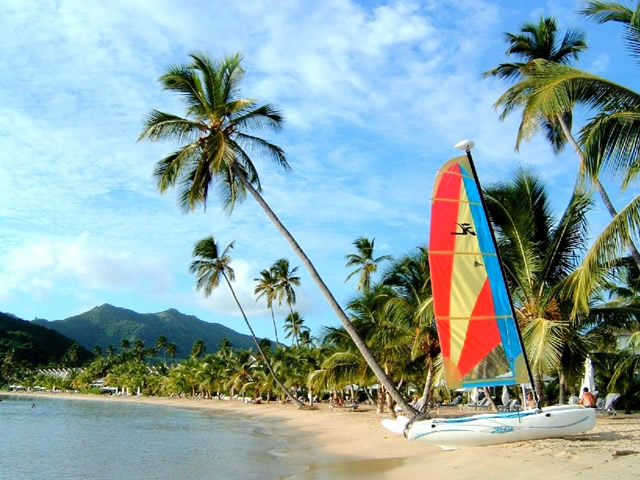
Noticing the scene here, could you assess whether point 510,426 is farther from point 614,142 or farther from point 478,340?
point 614,142

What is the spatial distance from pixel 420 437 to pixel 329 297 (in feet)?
17.4

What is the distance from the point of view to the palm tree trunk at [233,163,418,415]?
1497 cm

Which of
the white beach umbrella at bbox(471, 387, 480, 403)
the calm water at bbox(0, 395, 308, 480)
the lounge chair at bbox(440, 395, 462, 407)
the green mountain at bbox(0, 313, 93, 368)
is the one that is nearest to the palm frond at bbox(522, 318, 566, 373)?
the calm water at bbox(0, 395, 308, 480)

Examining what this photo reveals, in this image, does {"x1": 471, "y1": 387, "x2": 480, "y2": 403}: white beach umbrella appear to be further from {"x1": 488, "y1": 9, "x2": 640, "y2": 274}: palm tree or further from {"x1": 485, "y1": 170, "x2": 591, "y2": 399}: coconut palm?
{"x1": 488, "y1": 9, "x2": 640, "y2": 274}: palm tree

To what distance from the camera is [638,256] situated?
12.7 m

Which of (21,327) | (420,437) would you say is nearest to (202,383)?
(420,437)

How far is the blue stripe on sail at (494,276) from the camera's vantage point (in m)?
10.9

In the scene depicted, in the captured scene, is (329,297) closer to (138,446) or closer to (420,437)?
(420,437)

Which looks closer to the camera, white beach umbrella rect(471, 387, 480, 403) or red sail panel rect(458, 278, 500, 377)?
red sail panel rect(458, 278, 500, 377)

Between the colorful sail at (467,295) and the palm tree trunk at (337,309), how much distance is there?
12.4 ft

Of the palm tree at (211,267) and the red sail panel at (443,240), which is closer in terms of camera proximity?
the red sail panel at (443,240)

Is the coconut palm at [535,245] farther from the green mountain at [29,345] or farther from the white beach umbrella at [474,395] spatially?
the green mountain at [29,345]

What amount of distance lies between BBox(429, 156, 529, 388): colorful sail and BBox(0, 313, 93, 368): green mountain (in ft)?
413

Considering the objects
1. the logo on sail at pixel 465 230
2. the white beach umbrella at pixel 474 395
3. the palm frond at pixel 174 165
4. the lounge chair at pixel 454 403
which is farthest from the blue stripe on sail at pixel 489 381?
the lounge chair at pixel 454 403
